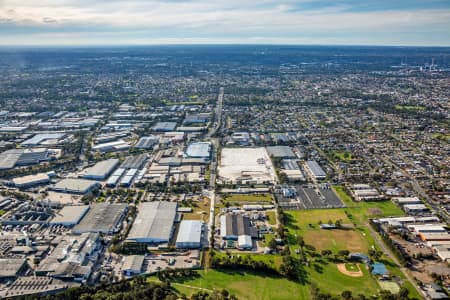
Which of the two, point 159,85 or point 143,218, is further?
point 159,85

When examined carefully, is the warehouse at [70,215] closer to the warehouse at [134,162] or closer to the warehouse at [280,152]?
the warehouse at [134,162]

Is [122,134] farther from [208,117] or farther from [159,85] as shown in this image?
[159,85]

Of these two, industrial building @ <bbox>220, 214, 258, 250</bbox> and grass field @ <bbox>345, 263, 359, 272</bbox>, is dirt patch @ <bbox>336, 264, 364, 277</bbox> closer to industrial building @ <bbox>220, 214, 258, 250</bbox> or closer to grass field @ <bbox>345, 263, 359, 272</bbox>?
grass field @ <bbox>345, 263, 359, 272</bbox>

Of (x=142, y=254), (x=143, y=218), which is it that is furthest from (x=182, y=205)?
(x=142, y=254)

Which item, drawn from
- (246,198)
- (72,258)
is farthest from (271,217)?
(72,258)

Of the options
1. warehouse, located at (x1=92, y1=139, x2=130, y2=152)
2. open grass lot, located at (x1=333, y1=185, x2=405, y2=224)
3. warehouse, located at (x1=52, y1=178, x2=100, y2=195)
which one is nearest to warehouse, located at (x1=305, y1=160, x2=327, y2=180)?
open grass lot, located at (x1=333, y1=185, x2=405, y2=224)

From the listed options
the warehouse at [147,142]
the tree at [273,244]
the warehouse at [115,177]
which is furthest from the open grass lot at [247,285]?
the warehouse at [147,142]
